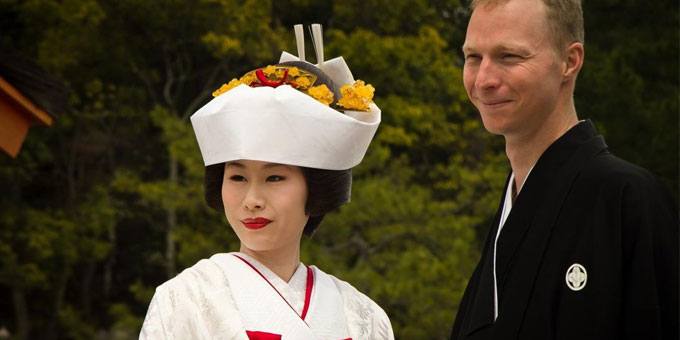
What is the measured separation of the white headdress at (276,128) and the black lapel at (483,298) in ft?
1.67

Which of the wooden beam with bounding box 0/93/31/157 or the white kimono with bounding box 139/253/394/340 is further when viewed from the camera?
the wooden beam with bounding box 0/93/31/157

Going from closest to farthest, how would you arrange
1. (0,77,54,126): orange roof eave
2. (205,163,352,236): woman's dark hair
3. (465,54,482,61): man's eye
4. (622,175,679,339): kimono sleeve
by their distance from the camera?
(622,175,679,339): kimono sleeve < (465,54,482,61): man's eye < (205,163,352,236): woman's dark hair < (0,77,54,126): orange roof eave

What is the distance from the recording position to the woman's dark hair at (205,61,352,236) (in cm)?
347

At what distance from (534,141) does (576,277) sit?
42 cm

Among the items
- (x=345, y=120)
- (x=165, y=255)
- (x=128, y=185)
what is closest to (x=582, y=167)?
(x=345, y=120)

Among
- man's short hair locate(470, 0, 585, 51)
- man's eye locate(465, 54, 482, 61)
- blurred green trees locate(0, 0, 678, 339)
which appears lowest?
blurred green trees locate(0, 0, 678, 339)

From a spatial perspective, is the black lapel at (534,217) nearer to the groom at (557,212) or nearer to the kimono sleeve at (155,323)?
the groom at (557,212)

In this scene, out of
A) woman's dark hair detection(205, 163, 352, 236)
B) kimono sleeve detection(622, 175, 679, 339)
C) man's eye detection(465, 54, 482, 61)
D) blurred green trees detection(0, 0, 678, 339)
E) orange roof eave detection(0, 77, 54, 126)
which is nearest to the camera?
kimono sleeve detection(622, 175, 679, 339)

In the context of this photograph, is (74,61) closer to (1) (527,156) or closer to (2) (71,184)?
(2) (71,184)

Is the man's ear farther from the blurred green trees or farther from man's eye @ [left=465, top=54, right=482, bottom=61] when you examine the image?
the blurred green trees

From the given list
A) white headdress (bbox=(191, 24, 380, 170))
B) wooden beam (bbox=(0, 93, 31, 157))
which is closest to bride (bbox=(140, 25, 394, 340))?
white headdress (bbox=(191, 24, 380, 170))

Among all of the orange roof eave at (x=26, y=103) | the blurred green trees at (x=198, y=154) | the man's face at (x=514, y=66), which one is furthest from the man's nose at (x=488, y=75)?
the blurred green trees at (x=198, y=154)

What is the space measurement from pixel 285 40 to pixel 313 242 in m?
2.61

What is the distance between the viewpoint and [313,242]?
12.6m
